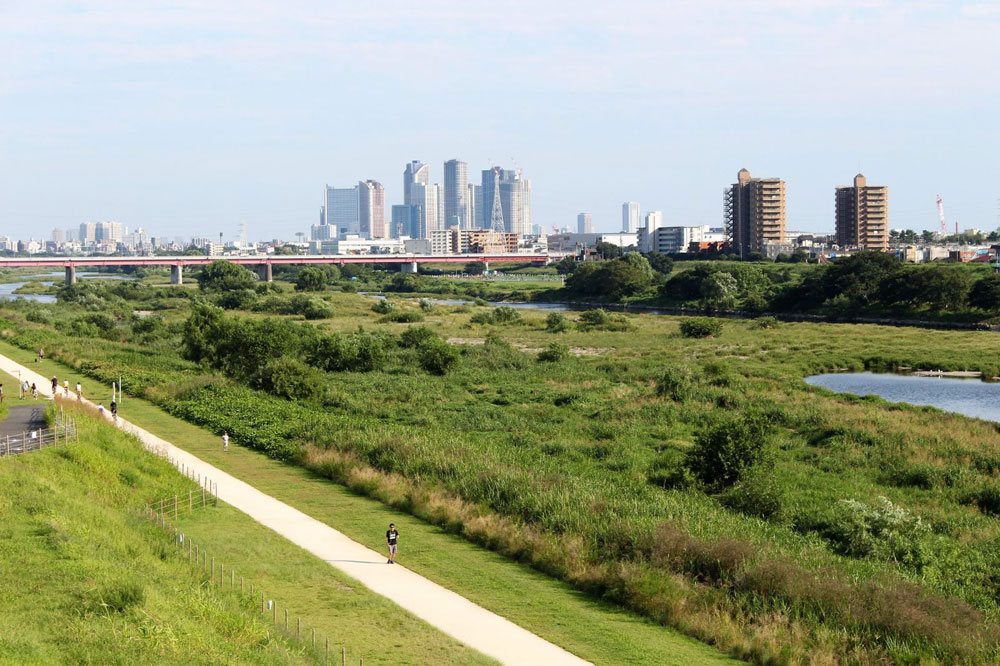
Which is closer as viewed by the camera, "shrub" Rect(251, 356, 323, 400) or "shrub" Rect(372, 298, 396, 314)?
"shrub" Rect(251, 356, 323, 400)

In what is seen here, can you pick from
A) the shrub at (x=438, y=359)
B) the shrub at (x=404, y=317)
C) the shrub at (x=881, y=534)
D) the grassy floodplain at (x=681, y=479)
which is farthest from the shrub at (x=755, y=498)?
the shrub at (x=404, y=317)

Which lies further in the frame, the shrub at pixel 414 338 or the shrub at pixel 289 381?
the shrub at pixel 414 338

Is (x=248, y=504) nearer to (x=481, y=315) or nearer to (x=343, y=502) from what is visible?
(x=343, y=502)

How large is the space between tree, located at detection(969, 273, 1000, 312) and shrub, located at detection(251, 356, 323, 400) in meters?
72.3

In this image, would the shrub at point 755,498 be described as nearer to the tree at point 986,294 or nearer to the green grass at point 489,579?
the green grass at point 489,579

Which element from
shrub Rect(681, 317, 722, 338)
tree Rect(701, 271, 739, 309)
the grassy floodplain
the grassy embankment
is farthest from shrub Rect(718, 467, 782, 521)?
tree Rect(701, 271, 739, 309)

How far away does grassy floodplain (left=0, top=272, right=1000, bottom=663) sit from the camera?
2002 cm

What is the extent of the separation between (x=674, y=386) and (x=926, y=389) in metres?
18.0

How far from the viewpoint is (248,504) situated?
29.2m

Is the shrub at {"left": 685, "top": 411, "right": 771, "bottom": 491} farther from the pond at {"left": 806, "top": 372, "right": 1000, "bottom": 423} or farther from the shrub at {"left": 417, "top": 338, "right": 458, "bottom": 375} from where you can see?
the shrub at {"left": 417, "top": 338, "right": 458, "bottom": 375}

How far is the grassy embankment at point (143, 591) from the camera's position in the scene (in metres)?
15.9

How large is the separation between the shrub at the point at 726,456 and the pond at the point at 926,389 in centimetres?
2246

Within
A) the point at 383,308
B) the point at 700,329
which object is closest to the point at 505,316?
the point at 383,308

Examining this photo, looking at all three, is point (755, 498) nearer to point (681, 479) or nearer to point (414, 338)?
point (681, 479)
